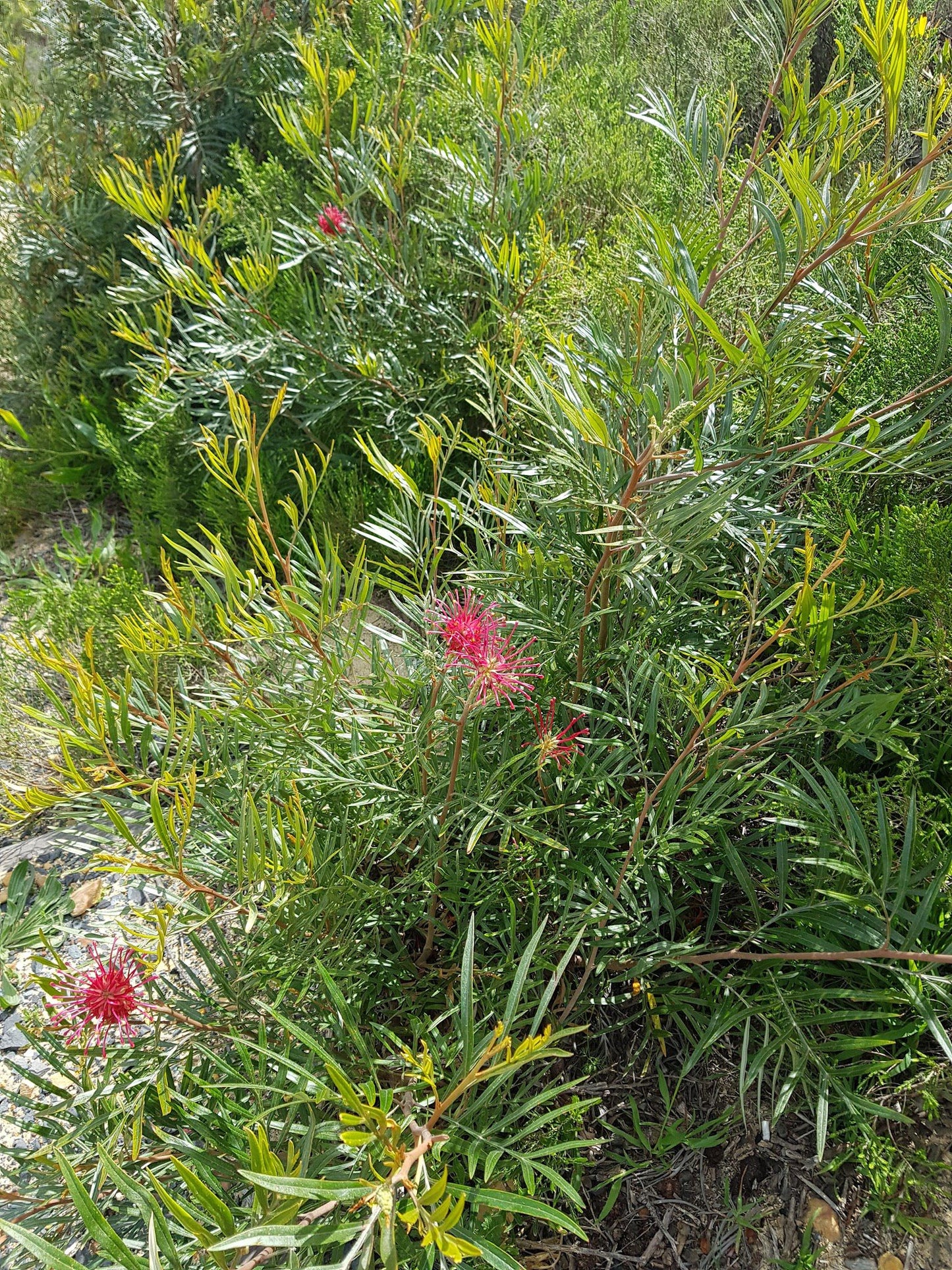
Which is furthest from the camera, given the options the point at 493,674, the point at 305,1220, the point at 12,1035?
the point at 12,1035

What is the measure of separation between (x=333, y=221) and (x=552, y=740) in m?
1.73

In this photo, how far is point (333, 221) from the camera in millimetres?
2150

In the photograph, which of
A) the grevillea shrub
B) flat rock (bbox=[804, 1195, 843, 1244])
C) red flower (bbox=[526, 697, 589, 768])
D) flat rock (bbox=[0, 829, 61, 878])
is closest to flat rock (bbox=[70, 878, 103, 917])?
flat rock (bbox=[0, 829, 61, 878])

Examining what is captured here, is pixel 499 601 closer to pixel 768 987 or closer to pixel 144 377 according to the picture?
pixel 768 987

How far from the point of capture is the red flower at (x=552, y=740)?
1004mm

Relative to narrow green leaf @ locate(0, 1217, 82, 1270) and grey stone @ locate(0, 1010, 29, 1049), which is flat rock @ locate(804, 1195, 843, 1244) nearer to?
narrow green leaf @ locate(0, 1217, 82, 1270)

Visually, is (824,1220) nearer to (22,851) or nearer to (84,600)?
(22,851)

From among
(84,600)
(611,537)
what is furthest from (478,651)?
(84,600)

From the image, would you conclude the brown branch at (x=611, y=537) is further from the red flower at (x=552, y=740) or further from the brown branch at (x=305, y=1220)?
the brown branch at (x=305, y=1220)

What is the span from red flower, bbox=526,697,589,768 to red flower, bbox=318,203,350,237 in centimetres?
150

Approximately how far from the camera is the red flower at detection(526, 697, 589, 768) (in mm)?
1004

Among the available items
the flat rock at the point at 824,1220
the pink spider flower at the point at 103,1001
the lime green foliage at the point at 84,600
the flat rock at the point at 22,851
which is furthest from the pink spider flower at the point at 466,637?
the flat rock at the point at 22,851

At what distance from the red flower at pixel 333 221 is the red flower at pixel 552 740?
150 centimetres

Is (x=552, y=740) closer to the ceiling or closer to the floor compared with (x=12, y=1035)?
closer to the ceiling
